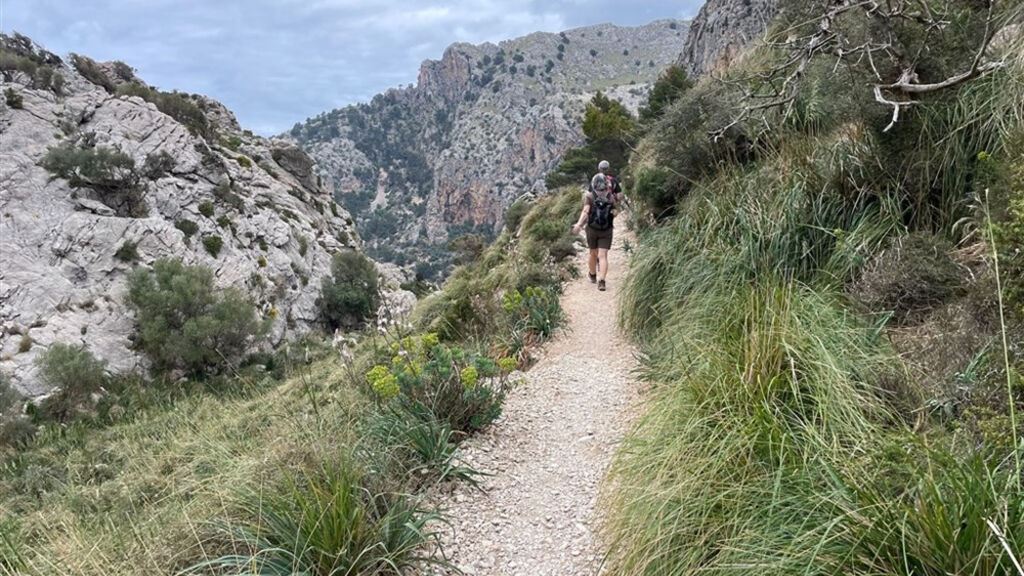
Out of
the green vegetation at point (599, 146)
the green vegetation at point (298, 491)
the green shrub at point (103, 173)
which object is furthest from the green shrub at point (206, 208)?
the green vegetation at point (298, 491)

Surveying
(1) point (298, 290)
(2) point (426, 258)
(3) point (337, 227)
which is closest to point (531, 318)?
(1) point (298, 290)

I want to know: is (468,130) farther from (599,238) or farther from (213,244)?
(599,238)

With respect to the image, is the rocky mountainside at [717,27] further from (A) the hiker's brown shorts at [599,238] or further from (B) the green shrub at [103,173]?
(B) the green shrub at [103,173]

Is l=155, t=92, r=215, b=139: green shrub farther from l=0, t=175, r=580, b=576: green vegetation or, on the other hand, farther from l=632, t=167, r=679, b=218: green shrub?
l=0, t=175, r=580, b=576: green vegetation

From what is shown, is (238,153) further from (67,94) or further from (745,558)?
(745,558)

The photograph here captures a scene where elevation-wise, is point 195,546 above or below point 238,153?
below

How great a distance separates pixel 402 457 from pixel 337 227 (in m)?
49.5

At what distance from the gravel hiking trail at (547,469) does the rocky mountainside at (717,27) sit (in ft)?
92.8

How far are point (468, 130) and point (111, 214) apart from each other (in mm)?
90939

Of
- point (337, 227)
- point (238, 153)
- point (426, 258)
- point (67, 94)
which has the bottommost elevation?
point (426, 258)

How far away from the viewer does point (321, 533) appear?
2322 millimetres

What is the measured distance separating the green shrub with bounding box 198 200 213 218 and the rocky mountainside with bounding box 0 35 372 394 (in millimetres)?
72

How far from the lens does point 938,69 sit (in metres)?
3.99

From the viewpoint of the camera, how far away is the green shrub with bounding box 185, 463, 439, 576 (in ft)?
7.41
